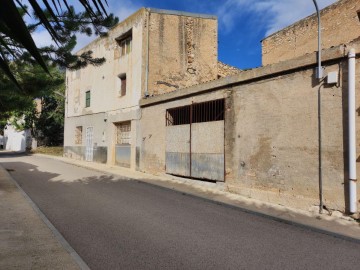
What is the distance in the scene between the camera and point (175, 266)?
451 centimetres

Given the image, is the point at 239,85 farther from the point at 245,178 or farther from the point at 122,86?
the point at 122,86

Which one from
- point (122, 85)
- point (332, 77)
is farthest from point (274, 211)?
point (122, 85)

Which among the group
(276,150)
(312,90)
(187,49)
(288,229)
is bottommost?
(288,229)

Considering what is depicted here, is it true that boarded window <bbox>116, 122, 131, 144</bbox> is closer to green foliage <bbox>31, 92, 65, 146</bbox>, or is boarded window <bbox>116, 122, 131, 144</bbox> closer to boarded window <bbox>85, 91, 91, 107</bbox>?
boarded window <bbox>85, 91, 91, 107</bbox>

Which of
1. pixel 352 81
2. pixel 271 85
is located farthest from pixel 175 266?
pixel 271 85

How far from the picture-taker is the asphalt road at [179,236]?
4.73 meters

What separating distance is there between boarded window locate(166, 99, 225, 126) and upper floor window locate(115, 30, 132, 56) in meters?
5.95

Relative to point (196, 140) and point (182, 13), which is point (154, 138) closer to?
point (196, 140)

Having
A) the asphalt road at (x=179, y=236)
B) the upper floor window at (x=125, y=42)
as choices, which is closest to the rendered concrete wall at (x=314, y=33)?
the upper floor window at (x=125, y=42)

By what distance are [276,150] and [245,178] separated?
145 cm

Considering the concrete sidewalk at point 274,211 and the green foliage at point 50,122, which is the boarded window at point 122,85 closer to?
the concrete sidewalk at point 274,211

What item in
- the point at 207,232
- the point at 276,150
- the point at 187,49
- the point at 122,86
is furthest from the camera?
the point at 122,86

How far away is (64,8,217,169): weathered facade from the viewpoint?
53.6 ft

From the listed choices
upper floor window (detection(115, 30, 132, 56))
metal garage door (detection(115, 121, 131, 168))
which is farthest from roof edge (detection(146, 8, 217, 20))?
metal garage door (detection(115, 121, 131, 168))
